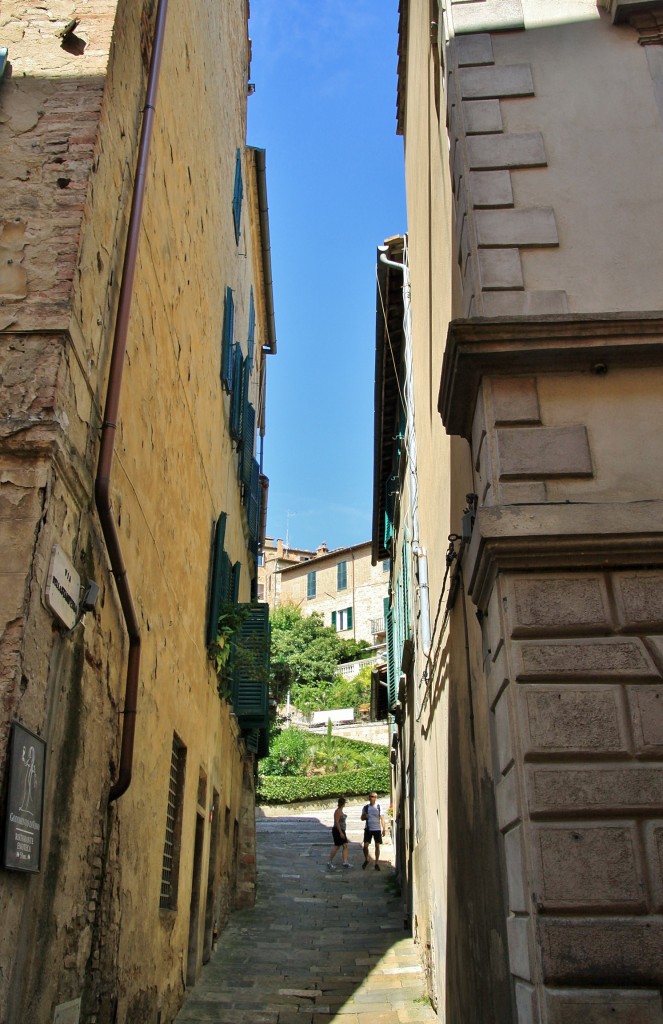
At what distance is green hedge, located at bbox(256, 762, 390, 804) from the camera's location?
81.6 feet

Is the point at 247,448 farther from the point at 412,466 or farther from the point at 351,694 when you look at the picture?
the point at 351,694

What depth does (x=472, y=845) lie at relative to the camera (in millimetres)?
5430

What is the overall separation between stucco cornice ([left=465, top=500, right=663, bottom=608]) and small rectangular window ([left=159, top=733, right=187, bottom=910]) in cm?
369

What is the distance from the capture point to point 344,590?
1885 inches

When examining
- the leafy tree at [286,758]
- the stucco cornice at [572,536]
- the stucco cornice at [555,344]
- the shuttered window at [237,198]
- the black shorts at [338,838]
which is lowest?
the black shorts at [338,838]

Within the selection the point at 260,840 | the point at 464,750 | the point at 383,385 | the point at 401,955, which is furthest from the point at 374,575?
the point at 464,750

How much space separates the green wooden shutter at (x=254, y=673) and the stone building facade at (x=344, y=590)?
3309 cm

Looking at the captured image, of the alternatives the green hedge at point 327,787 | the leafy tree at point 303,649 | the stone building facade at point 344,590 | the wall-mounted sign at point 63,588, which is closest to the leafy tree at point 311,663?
the leafy tree at point 303,649

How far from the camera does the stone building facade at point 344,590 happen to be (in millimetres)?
46037

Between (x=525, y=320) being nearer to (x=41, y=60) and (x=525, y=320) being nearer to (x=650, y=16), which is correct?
(x=650, y=16)

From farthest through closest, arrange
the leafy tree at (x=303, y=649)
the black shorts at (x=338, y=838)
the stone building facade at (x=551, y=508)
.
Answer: the leafy tree at (x=303, y=649), the black shorts at (x=338, y=838), the stone building facade at (x=551, y=508)

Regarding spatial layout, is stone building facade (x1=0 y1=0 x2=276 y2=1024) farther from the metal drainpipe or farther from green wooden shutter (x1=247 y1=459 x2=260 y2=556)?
green wooden shutter (x1=247 y1=459 x2=260 y2=556)

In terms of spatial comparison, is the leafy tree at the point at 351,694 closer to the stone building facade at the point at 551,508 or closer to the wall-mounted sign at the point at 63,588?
the stone building facade at the point at 551,508

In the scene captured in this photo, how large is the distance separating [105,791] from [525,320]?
10.9ft
